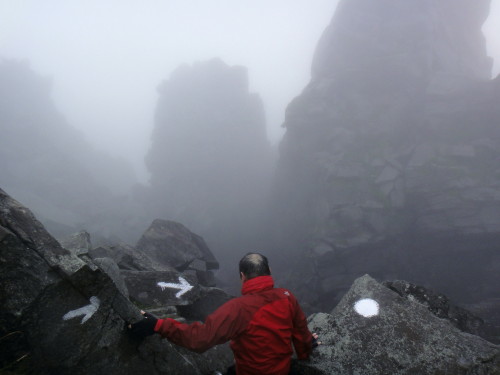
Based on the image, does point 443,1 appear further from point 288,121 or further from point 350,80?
point 288,121

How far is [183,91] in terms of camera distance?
3595 inches

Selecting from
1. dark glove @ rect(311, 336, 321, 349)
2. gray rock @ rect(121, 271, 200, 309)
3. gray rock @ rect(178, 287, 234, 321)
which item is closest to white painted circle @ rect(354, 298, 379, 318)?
dark glove @ rect(311, 336, 321, 349)

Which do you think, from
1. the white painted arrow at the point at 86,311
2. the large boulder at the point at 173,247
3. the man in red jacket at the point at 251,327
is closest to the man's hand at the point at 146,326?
the man in red jacket at the point at 251,327

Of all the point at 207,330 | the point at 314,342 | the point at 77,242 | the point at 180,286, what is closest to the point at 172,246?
the point at 77,242

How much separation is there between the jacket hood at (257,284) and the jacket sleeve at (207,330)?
0.28 meters

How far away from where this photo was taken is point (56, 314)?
341 cm

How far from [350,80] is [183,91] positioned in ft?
186

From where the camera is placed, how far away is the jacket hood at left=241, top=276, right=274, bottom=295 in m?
3.46

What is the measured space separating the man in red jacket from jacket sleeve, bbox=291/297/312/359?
102 millimetres

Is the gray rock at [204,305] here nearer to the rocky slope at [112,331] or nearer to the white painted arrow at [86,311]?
the rocky slope at [112,331]

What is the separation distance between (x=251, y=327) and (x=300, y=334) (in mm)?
981

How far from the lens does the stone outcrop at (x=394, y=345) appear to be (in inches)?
160

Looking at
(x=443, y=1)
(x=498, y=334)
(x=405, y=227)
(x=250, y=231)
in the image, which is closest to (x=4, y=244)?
(x=498, y=334)

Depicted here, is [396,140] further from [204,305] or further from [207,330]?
[207,330]
